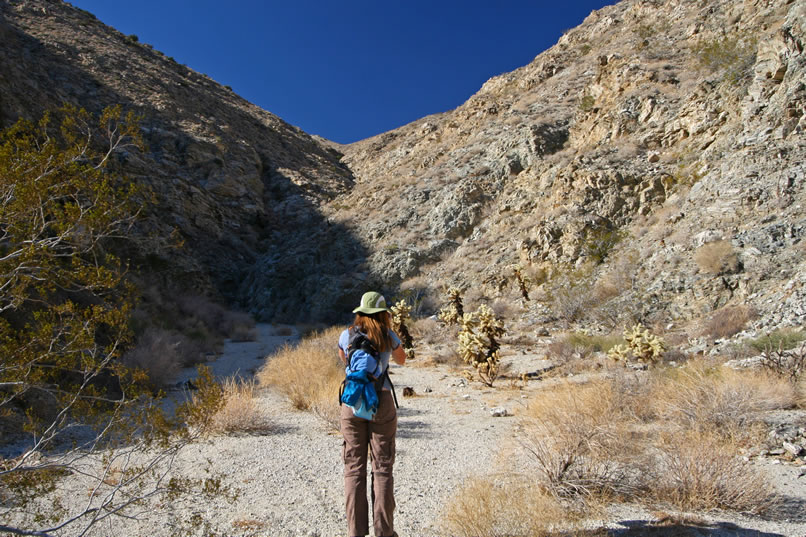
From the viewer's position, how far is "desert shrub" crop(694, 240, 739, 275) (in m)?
9.60

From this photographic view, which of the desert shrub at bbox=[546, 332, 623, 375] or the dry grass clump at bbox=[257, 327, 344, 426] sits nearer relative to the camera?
the dry grass clump at bbox=[257, 327, 344, 426]

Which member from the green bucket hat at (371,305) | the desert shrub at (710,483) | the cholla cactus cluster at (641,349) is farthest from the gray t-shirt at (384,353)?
the cholla cactus cluster at (641,349)

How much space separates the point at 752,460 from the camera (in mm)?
3840

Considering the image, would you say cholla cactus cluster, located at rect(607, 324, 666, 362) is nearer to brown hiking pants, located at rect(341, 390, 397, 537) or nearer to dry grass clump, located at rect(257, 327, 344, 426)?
dry grass clump, located at rect(257, 327, 344, 426)

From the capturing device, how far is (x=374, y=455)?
2930 millimetres

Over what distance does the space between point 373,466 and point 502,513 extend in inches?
39.5

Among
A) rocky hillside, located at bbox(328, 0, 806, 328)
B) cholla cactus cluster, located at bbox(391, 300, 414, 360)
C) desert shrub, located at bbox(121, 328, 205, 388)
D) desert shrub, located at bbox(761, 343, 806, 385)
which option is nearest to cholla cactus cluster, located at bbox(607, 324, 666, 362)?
desert shrub, located at bbox(761, 343, 806, 385)

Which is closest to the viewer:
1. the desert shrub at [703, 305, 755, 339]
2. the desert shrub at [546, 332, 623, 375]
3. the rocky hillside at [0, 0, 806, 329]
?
the desert shrub at [703, 305, 755, 339]

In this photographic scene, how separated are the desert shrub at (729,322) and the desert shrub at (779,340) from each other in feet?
2.67

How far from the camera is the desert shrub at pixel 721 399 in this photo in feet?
14.1

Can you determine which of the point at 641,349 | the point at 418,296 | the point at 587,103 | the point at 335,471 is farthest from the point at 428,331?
the point at 587,103

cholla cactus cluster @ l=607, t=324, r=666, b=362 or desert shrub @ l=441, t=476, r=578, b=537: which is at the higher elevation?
cholla cactus cluster @ l=607, t=324, r=666, b=362

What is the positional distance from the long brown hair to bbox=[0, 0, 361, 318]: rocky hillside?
1685cm

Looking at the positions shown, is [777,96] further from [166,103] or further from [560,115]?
[166,103]
